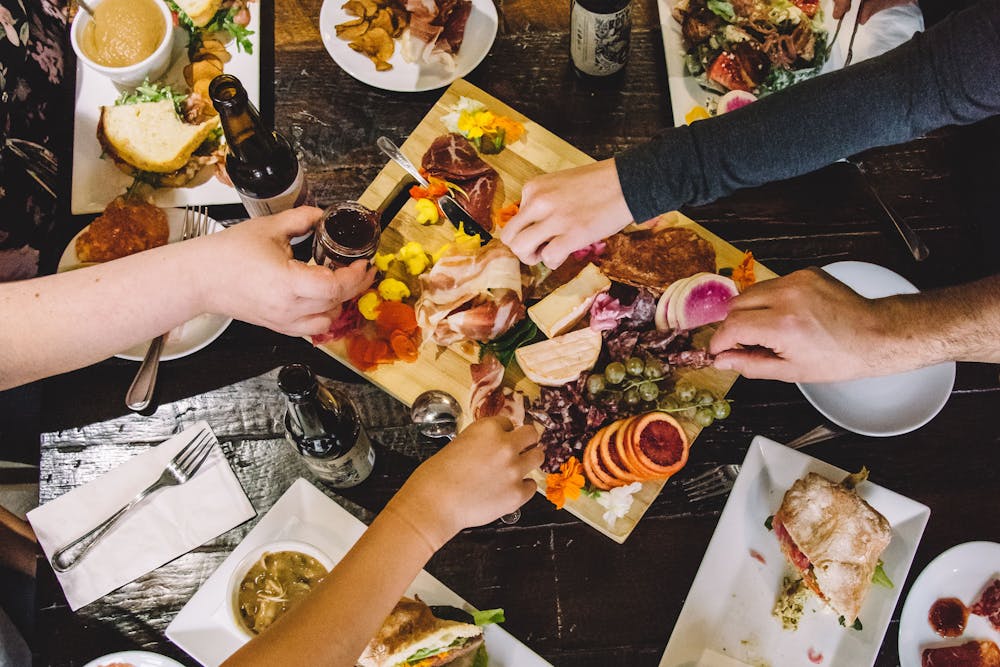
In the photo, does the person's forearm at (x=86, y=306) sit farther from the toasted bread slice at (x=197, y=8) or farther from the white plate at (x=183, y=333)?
the toasted bread slice at (x=197, y=8)

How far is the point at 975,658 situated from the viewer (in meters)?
1.64

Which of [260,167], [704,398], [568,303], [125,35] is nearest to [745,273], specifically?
[704,398]

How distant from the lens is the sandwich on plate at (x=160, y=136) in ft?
6.06

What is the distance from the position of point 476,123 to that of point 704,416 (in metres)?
0.98

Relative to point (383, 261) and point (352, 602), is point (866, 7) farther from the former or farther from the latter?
point (352, 602)

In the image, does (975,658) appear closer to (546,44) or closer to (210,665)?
(210,665)

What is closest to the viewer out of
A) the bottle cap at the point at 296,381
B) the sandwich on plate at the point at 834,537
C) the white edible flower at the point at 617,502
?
the bottle cap at the point at 296,381

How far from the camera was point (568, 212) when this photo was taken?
1.69 m

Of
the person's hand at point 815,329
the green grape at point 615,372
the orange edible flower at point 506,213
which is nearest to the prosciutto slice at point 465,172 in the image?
the orange edible flower at point 506,213

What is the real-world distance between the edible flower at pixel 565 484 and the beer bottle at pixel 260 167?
0.92 metres

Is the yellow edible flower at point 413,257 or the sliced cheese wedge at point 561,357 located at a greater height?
the yellow edible flower at point 413,257

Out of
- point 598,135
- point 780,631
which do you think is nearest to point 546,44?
point 598,135

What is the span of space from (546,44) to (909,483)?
59.9 inches

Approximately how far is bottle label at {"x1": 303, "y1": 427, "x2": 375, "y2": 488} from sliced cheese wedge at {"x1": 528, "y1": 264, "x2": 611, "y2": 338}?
20.5 inches
